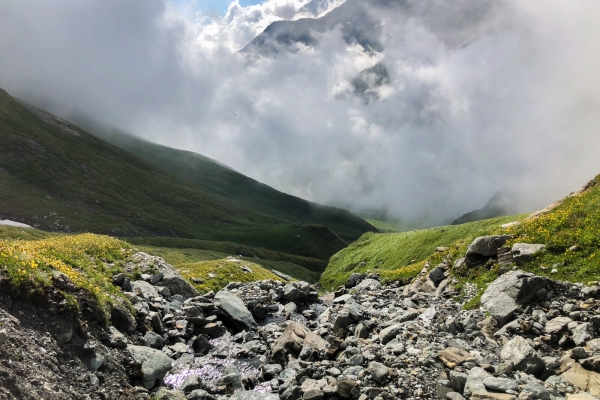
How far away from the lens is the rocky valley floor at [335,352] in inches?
484

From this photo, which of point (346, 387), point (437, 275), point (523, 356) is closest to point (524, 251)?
point (437, 275)

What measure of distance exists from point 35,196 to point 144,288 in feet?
610

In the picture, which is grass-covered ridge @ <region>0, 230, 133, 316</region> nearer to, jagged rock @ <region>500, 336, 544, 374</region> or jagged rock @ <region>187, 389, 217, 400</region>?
jagged rock @ <region>187, 389, 217, 400</region>

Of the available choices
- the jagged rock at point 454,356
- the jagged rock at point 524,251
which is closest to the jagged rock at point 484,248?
the jagged rock at point 524,251

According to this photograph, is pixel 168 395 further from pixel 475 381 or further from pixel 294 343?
pixel 475 381

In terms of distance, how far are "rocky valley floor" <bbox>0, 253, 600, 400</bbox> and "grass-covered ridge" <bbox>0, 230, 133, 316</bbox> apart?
0.74 metres

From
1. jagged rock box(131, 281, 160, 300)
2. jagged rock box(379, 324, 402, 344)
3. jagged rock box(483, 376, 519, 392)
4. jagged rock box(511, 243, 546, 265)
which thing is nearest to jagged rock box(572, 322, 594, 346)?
jagged rock box(483, 376, 519, 392)

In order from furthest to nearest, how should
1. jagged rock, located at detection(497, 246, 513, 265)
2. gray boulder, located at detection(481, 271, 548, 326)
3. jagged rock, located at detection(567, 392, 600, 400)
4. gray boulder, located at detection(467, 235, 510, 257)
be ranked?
gray boulder, located at detection(467, 235, 510, 257), jagged rock, located at detection(497, 246, 513, 265), gray boulder, located at detection(481, 271, 548, 326), jagged rock, located at detection(567, 392, 600, 400)

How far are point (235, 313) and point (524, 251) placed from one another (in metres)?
22.7

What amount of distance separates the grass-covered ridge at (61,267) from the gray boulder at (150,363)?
2.71 meters

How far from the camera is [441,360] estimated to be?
14.7 metres

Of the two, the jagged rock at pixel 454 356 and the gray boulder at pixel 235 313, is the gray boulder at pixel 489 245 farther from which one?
the gray boulder at pixel 235 313

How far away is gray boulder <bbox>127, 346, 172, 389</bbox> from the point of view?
16734mm

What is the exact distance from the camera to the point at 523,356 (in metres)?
13.2
